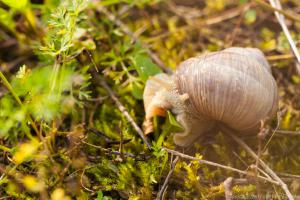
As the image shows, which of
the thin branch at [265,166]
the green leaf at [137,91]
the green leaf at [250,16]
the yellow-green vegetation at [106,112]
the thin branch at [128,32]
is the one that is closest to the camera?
the thin branch at [265,166]

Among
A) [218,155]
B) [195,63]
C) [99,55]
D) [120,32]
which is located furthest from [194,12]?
[218,155]

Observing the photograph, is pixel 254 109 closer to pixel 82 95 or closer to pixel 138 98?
pixel 138 98

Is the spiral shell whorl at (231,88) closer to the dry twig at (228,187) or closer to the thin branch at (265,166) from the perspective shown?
the thin branch at (265,166)

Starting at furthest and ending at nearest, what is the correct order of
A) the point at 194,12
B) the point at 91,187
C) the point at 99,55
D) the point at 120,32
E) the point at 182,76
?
1. the point at 194,12
2. the point at 120,32
3. the point at 99,55
4. the point at 182,76
5. the point at 91,187

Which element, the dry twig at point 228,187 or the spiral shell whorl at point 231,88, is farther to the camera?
the spiral shell whorl at point 231,88

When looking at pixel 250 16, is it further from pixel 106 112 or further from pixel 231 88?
pixel 106 112

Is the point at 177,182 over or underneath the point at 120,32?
underneath

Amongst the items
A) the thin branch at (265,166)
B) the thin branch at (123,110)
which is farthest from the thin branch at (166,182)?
the thin branch at (265,166)
